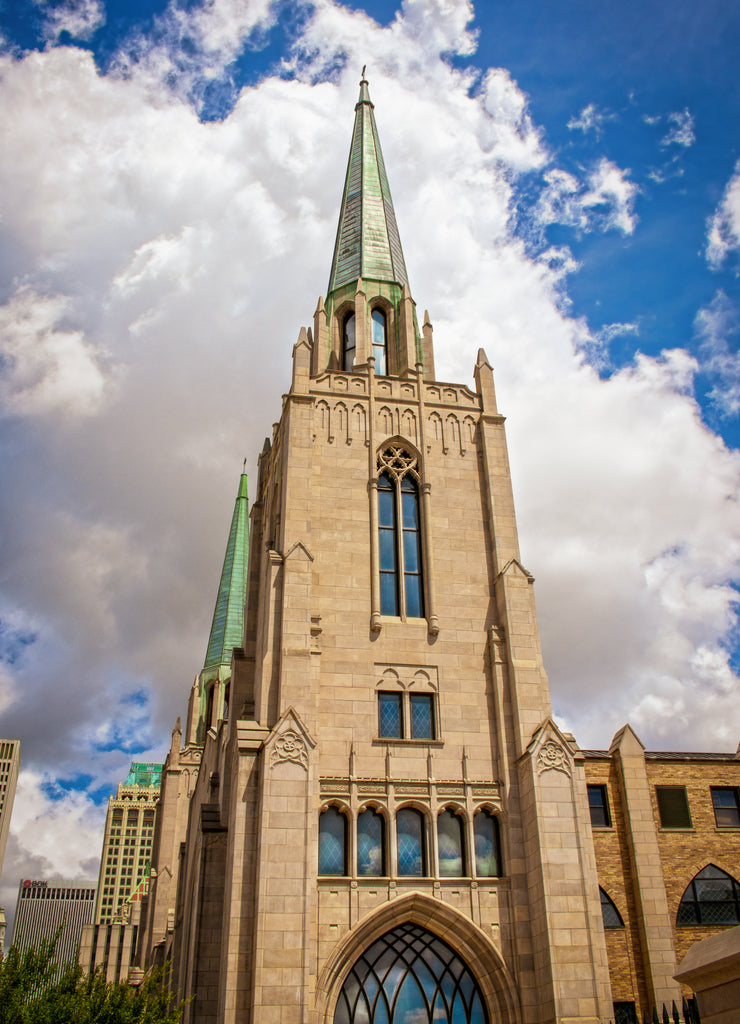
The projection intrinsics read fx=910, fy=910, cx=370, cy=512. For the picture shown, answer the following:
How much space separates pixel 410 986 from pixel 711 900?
1050 centimetres

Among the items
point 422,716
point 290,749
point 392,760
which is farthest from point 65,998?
point 422,716

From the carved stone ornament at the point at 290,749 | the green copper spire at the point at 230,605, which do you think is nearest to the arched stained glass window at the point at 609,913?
the carved stone ornament at the point at 290,749

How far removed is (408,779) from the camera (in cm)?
2391

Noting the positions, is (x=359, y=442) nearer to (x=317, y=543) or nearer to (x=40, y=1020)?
(x=317, y=543)

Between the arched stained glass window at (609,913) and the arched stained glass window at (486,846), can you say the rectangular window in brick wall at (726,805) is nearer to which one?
the arched stained glass window at (609,913)

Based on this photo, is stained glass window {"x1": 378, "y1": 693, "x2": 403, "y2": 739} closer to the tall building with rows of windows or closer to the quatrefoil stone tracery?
the tall building with rows of windows

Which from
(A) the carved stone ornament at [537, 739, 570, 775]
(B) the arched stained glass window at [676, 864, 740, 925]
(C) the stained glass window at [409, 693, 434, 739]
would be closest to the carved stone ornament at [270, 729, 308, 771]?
(C) the stained glass window at [409, 693, 434, 739]

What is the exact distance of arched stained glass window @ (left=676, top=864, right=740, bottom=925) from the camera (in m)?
26.7

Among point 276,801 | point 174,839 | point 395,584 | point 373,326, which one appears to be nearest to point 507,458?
point 395,584

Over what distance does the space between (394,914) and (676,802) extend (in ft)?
35.8

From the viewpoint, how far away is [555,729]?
24.4m

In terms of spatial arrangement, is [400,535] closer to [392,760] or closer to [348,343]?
[392,760]

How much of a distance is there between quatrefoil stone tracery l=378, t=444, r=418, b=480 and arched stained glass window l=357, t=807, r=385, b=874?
10714 millimetres

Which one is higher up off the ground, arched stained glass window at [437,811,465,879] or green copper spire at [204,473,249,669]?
green copper spire at [204,473,249,669]
